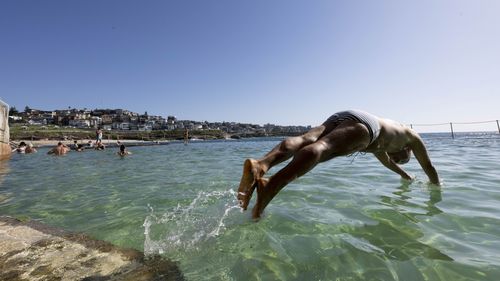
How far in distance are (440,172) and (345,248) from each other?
20.2 feet

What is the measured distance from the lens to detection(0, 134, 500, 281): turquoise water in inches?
116

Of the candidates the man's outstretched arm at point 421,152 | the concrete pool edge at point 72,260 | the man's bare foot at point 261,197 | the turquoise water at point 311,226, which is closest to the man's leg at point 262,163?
the man's bare foot at point 261,197

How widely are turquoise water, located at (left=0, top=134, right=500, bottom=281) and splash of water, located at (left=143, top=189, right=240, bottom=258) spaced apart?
1 centimetres

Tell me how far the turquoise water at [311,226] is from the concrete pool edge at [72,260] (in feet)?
0.82

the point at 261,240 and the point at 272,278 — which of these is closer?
the point at 272,278

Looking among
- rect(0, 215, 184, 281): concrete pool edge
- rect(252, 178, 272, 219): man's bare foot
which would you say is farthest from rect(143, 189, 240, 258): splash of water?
rect(252, 178, 272, 219): man's bare foot

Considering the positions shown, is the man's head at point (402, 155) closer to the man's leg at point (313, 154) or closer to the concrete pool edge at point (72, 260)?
the man's leg at point (313, 154)

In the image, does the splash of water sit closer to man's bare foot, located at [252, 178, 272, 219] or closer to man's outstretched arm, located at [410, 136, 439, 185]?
man's bare foot, located at [252, 178, 272, 219]

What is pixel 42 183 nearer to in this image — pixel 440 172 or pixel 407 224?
pixel 407 224

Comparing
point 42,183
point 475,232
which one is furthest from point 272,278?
point 42,183

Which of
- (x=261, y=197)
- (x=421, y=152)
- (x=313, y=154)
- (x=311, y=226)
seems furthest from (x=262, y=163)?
(x=421, y=152)

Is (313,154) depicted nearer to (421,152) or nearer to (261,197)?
(261,197)

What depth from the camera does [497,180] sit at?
666 centimetres

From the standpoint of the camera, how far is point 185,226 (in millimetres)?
4398
